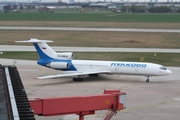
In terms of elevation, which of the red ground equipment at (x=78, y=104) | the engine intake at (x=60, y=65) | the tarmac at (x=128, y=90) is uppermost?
the red ground equipment at (x=78, y=104)

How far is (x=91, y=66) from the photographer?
50.8m

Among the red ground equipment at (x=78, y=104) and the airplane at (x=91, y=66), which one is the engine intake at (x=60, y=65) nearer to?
the airplane at (x=91, y=66)

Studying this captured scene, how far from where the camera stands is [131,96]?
41.3 meters

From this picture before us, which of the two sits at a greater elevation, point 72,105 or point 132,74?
point 72,105

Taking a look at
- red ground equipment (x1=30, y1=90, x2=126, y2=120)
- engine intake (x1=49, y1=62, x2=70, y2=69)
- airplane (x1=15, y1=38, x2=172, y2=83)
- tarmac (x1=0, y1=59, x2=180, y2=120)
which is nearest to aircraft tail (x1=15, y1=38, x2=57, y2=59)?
airplane (x1=15, y1=38, x2=172, y2=83)

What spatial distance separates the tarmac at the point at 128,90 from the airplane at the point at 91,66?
1.03m

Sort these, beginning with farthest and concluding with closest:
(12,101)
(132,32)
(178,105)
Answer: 1. (132,32)
2. (178,105)
3. (12,101)

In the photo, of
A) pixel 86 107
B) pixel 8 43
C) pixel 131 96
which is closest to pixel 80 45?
pixel 8 43

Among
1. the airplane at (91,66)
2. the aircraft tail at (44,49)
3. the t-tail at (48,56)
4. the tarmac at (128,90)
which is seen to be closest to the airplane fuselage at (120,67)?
the airplane at (91,66)

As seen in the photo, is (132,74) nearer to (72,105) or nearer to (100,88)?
(100,88)

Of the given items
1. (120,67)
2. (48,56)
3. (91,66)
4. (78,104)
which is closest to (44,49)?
(48,56)

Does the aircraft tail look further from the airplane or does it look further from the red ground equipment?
the red ground equipment

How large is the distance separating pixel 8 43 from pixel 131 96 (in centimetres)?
4723

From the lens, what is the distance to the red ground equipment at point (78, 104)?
70.3 ft
